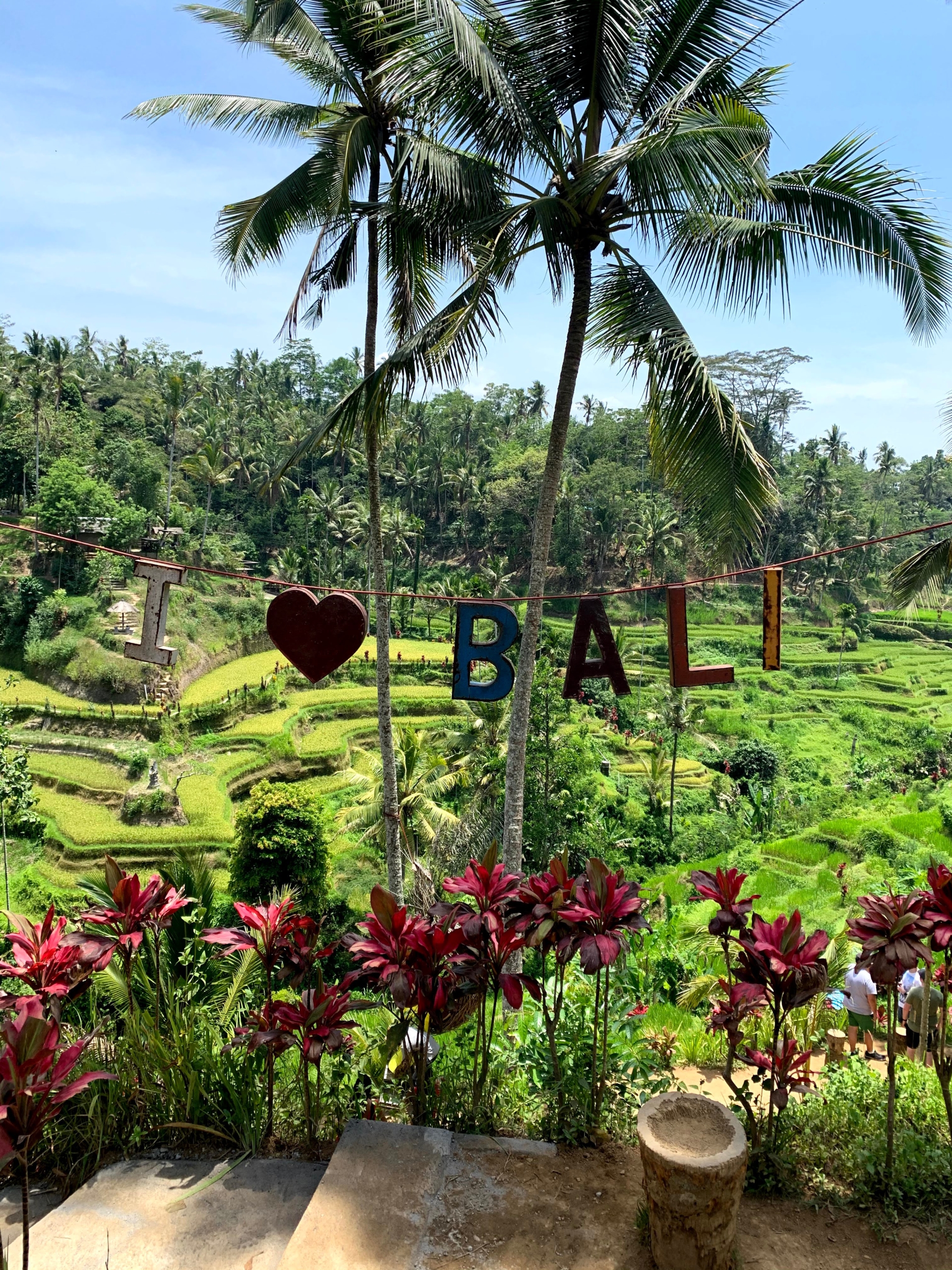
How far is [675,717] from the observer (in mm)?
21875

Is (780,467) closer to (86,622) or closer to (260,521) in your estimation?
(260,521)

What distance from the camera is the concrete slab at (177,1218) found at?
7.55ft

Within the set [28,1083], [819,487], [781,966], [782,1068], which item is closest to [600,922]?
[781,966]

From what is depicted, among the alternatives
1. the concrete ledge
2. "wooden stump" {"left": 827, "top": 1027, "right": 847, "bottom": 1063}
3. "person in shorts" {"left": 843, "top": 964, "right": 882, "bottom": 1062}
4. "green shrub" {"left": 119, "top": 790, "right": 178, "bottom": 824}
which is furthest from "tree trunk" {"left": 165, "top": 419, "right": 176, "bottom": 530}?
the concrete ledge

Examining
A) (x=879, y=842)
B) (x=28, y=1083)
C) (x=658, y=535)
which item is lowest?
(x=879, y=842)

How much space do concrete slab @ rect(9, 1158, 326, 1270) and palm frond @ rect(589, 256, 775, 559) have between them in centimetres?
370

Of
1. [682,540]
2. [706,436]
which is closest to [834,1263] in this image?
[706,436]

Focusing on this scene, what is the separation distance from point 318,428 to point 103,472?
109 ft

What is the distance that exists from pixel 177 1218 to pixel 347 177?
19.3 ft

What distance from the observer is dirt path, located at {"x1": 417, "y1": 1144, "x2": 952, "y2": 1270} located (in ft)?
7.55

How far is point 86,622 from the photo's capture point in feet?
89.2

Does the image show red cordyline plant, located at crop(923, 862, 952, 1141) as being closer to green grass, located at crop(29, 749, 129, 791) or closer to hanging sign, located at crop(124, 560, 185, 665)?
hanging sign, located at crop(124, 560, 185, 665)

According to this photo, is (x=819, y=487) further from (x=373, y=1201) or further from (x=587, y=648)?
(x=373, y=1201)

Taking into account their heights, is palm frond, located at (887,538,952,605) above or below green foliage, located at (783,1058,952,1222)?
above
